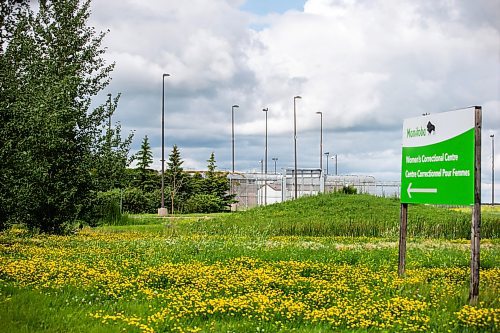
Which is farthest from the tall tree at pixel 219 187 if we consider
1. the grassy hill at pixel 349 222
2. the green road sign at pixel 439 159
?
the green road sign at pixel 439 159

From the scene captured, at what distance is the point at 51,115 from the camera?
20.8 meters

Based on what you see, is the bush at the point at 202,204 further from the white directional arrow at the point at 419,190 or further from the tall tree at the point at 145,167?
the white directional arrow at the point at 419,190

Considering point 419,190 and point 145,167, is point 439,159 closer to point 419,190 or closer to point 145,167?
point 419,190

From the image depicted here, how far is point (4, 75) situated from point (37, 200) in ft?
20.0

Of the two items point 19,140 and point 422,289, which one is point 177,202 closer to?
point 19,140

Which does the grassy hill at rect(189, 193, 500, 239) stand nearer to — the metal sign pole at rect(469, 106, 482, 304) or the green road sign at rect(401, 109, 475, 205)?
the green road sign at rect(401, 109, 475, 205)

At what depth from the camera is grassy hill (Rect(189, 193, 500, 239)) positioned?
90.0ft

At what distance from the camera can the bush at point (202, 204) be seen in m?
56.2

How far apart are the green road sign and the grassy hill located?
1338 centimetres

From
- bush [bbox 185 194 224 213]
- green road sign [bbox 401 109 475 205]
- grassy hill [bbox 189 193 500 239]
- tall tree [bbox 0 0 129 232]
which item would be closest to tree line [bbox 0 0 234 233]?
tall tree [bbox 0 0 129 232]

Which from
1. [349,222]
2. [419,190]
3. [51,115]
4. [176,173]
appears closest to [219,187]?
[176,173]

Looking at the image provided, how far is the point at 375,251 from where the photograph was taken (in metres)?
17.6

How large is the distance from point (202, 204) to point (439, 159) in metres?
45.4

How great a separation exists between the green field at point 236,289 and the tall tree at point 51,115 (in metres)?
3.42
